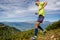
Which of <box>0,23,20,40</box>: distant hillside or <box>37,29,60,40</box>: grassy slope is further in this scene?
<box>0,23,20,40</box>: distant hillside

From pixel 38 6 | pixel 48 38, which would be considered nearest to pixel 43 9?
pixel 38 6

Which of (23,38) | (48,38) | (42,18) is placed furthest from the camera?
(23,38)

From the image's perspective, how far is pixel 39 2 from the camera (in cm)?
1659

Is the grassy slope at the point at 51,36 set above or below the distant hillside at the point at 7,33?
above

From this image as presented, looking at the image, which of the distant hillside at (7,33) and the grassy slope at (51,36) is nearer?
the grassy slope at (51,36)

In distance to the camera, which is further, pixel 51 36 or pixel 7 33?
pixel 7 33

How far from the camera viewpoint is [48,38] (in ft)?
62.0

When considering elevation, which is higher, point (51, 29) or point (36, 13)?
point (36, 13)

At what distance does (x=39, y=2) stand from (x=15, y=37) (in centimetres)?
591

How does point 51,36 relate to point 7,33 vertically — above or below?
above

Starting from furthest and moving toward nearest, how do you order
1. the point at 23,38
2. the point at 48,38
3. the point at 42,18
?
the point at 23,38 → the point at 48,38 → the point at 42,18

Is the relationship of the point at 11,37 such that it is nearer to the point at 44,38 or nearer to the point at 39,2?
the point at 44,38

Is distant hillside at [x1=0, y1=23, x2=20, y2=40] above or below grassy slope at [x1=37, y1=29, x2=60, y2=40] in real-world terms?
below

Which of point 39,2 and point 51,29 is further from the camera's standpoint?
point 51,29
